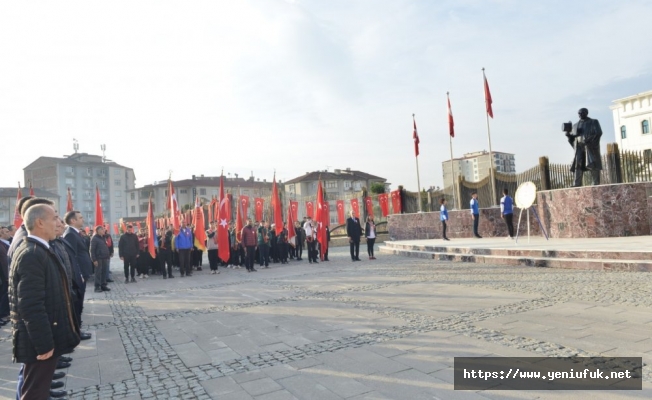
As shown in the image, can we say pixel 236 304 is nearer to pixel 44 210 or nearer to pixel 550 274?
pixel 44 210

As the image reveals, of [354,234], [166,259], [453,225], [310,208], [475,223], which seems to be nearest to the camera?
[166,259]

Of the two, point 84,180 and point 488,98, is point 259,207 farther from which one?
point 84,180

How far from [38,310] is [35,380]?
1.71ft

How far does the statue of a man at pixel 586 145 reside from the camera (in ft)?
45.9

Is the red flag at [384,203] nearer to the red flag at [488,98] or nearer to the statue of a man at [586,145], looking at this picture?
the red flag at [488,98]

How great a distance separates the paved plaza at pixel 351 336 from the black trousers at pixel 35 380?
3.19 ft

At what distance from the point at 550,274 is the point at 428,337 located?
5.63m

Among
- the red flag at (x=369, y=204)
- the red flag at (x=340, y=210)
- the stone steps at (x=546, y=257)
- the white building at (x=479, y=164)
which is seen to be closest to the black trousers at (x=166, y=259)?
the stone steps at (x=546, y=257)

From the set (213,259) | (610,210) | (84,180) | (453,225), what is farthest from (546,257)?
(84,180)

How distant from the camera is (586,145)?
14164 millimetres

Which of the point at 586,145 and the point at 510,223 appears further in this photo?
the point at 510,223

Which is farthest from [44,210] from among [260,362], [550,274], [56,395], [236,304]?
[550,274]

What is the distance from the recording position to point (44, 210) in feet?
12.0

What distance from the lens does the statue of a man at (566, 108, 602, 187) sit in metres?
14.0
